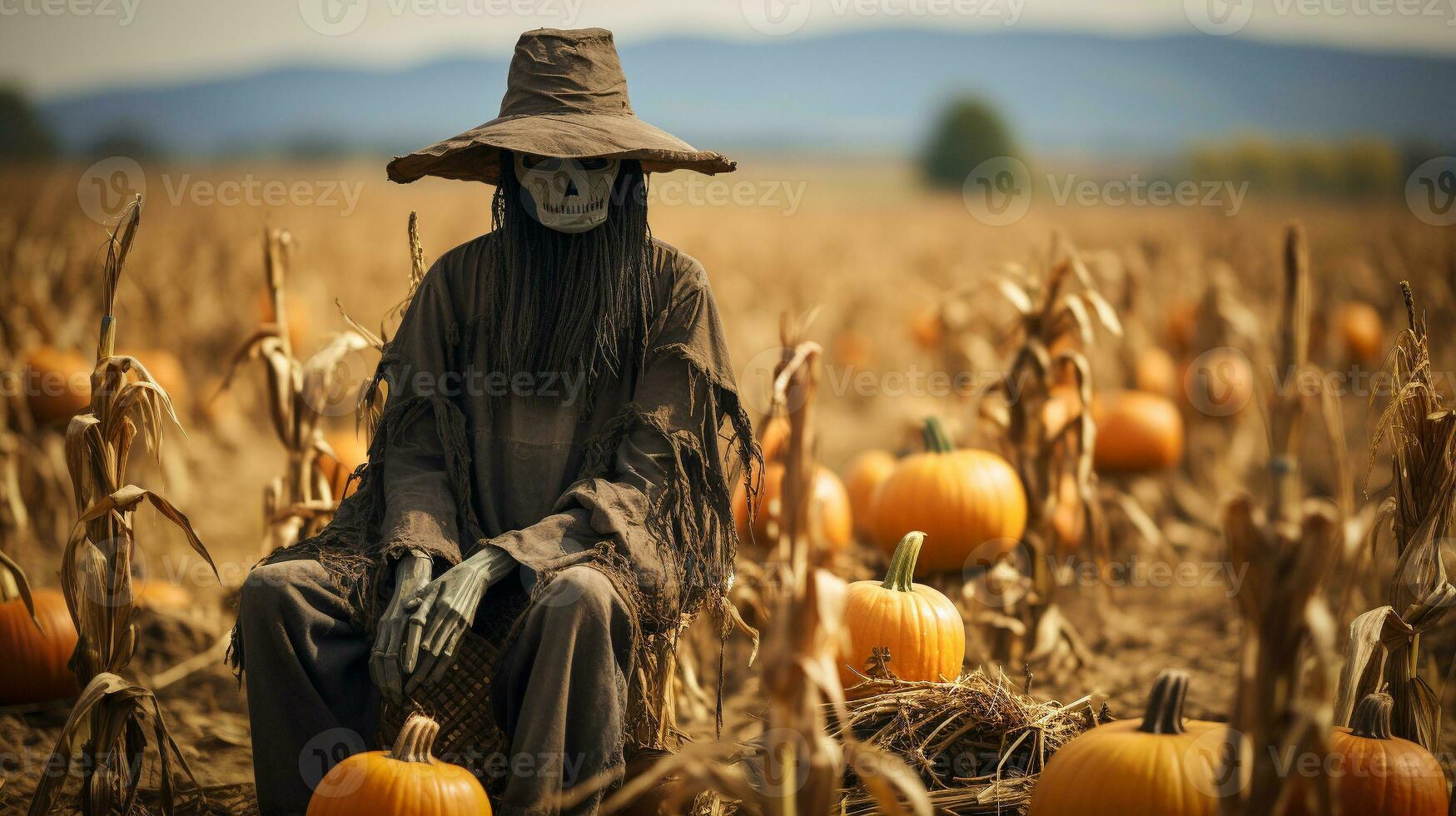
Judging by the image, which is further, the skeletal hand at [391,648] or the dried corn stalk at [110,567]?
the dried corn stalk at [110,567]

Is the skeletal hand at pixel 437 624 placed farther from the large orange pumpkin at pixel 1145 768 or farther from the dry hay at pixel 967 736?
Result: the large orange pumpkin at pixel 1145 768

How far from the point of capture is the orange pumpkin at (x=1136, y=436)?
730cm

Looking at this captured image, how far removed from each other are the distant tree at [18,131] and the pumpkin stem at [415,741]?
2182 centimetres

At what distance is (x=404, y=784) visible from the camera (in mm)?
2852

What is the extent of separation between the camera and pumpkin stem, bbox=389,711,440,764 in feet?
9.59

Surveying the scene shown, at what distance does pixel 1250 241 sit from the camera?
64.4 ft

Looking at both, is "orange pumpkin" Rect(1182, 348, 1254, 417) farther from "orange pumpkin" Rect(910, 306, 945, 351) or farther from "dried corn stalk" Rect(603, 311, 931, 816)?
"dried corn stalk" Rect(603, 311, 931, 816)

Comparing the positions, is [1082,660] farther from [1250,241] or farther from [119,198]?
[1250,241]

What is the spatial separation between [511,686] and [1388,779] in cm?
229

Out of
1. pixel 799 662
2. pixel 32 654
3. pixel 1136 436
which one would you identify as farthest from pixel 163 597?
pixel 1136 436

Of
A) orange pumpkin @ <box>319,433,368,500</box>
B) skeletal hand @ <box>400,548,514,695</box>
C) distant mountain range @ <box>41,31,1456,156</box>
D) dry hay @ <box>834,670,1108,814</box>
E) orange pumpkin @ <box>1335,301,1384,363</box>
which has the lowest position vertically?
dry hay @ <box>834,670,1108,814</box>

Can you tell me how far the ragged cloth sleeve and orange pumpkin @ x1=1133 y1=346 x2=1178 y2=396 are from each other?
590 cm

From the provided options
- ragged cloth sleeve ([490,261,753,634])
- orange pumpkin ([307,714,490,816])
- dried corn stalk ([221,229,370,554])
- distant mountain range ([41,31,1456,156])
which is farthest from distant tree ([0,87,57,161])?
distant mountain range ([41,31,1456,156])

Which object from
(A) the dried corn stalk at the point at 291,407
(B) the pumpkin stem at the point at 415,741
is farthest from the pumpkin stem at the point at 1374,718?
(A) the dried corn stalk at the point at 291,407
